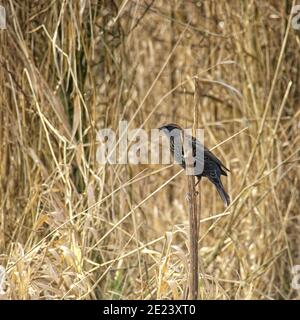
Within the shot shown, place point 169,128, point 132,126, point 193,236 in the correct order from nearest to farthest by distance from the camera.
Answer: point 193,236, point 169,128, point 132,126

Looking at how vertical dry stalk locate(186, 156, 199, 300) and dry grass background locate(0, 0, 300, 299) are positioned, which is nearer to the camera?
vertical dry stalk locate(186, 156, 199, 300)

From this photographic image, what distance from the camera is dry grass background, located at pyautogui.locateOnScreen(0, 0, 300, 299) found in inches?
126

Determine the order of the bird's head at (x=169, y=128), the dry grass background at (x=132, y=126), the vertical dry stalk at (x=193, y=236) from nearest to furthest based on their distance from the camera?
the vertical dry stalk at (x=193, y=236) < the bird's head at (x=169, y=128) < the dry grass background at (x=132, y=126)

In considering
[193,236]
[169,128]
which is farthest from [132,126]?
[193,236]

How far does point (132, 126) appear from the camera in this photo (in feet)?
13.3

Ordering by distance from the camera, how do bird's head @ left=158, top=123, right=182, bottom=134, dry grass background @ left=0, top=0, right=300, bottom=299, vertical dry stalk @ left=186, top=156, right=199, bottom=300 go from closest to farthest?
vertical dry stalk @ left=186, top=156, right=199, bottom=300
bird's head @ left=158, top=123, right=182, bottom=134
dry grass background @ left=0, top=0, right=300, bottom=299

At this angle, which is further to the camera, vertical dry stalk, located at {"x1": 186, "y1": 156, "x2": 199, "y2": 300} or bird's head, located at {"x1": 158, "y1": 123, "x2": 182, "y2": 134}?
bird's head, located at {"x1": 158, "y1": 123, "x2": 182, "y2": 134}

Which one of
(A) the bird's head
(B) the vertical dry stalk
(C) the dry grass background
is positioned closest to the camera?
(B) the vertical dry stalk

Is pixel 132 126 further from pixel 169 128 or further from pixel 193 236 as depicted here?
pixel 193 236

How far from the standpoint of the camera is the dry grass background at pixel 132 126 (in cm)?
319

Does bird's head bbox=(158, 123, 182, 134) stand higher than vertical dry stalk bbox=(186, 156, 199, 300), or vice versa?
bird's head bbox=(158, 123, 182, 134)

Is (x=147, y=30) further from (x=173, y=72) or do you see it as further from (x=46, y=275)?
(x=46, y=275)

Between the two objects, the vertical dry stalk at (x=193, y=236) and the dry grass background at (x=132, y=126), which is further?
the dry grass background at (x=132, y=126)

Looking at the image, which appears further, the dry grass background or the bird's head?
the dry grass background
